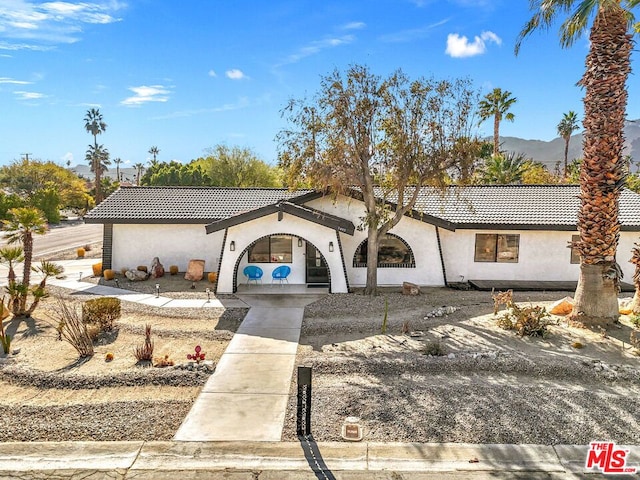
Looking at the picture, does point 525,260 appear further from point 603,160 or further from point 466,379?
point 466,379

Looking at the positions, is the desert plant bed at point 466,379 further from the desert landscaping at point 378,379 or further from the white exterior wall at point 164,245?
the white exterior wall at point 164,245

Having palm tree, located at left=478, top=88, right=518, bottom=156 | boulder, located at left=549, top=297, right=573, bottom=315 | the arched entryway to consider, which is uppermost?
palm tree, located at left=478, top=88, right=518, bottom=156

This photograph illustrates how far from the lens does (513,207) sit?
21.4 m

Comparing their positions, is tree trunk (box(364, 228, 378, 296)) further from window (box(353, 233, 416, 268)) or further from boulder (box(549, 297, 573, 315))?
boulder (box(549, 297, 573, 315))

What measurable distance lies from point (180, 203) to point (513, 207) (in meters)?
16.0

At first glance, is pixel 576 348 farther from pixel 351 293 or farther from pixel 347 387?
pixel 351 293

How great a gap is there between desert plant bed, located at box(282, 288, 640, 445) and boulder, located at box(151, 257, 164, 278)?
926cm

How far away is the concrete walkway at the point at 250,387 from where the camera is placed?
8070 mm

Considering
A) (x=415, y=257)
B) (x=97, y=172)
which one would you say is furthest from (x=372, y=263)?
(x=97, y=172)

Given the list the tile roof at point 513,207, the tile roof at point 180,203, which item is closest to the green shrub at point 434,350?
the tile roof at point 513,207

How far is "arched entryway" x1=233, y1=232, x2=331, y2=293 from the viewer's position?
19875mm

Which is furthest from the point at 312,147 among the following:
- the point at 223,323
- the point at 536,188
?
the point at 536,188

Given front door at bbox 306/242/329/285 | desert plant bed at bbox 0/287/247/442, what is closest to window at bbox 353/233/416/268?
front door at bbox 306/242/329/285

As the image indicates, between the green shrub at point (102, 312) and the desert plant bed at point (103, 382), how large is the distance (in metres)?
0.29
